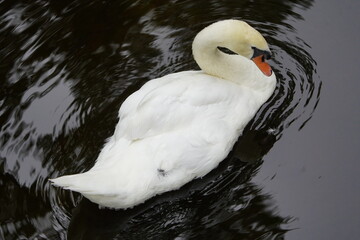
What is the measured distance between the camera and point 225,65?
5.43 m

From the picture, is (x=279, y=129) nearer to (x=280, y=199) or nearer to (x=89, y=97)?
(x=280, y=199)

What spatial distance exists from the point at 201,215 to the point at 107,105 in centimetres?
149

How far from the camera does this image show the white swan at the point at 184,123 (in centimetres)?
471

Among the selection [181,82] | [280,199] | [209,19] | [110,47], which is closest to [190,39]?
[209,19]

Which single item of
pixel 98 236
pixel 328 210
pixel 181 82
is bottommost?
pixel 328 210

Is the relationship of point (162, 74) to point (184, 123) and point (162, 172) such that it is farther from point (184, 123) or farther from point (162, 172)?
point (162, 172)

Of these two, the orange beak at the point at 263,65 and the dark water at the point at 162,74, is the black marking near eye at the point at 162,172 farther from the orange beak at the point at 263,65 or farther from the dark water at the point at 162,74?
the orange beak at the point at 263,65

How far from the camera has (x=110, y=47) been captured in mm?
6480

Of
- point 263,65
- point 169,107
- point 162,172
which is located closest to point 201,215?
point 162,172

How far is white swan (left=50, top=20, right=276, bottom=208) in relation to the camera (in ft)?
15.4

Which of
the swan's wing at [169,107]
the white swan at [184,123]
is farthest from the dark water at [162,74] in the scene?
the swan's wing at [169,107]

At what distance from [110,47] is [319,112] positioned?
7.36 ft

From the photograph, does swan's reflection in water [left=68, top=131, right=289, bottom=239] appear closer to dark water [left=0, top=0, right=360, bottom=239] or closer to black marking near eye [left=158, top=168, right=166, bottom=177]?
dark water [left=0, top=0, right=360, bottom=239]

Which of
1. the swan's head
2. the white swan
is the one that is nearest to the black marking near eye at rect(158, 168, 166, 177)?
the white swan
